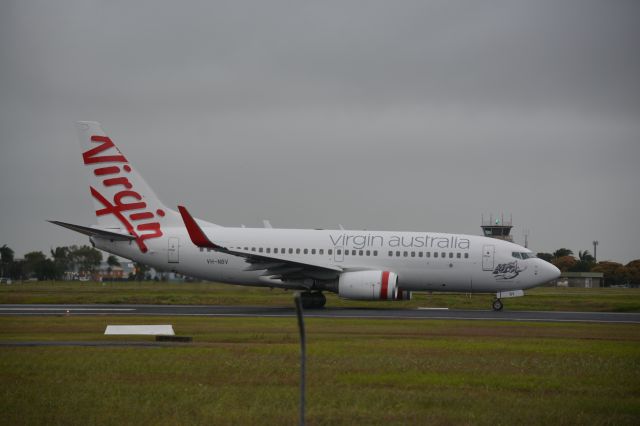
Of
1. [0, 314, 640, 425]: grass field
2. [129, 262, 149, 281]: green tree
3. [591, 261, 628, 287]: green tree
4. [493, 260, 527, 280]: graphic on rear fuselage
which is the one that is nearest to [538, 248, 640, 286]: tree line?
[591, 261, 628, 287]: green tree

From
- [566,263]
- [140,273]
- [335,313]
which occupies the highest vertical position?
[566,263]

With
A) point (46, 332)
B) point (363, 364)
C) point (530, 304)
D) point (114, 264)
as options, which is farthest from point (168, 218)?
point (114, 264)

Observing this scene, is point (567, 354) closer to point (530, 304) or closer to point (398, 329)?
point (398, 329)

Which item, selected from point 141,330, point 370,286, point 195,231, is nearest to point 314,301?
point 370,286

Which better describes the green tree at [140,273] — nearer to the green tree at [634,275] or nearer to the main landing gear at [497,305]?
the main landing gear at [497,305]

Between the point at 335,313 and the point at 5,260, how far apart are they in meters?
85.6

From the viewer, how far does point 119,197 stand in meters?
38.8

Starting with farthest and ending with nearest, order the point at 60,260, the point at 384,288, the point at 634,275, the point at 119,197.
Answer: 1. the point at 634,275
2. the point at 60,260
3. the point at 119,197
4. the point at 384,288

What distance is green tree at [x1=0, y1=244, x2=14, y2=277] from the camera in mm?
105062

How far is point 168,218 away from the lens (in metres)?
39.1

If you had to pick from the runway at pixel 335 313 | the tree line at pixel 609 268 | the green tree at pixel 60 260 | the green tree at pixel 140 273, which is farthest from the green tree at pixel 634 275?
the runway at pixel 335 313

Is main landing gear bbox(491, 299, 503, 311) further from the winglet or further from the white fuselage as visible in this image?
the winglet

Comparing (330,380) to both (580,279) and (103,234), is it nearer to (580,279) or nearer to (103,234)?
(103,234)

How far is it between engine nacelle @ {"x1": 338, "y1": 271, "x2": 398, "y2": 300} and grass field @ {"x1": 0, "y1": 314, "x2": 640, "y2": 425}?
1064 cm
